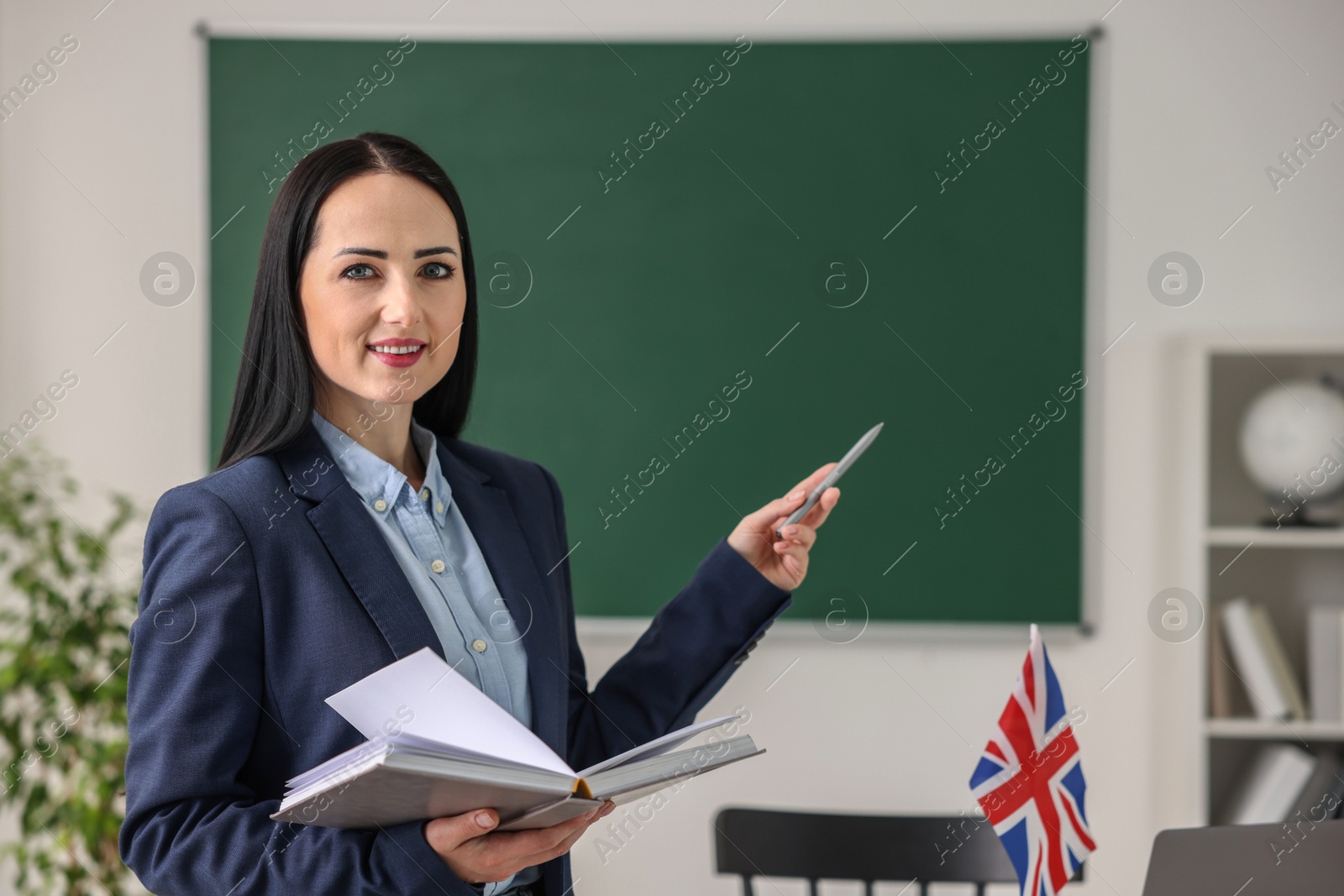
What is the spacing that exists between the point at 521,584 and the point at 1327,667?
83.1 inches

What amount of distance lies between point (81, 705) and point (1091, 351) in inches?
101

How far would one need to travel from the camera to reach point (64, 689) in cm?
228

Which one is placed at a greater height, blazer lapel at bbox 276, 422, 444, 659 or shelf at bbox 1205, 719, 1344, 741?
blazer lapel at bbox 276, 422, 444, 659

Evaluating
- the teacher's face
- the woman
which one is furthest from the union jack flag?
the teacher's face

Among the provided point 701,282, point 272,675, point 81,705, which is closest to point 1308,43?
point 701,282

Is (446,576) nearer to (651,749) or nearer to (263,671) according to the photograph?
(263,671)

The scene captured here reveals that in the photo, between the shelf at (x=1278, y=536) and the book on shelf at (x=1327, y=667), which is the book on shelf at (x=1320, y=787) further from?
the shelf at (x=1278, y=536)

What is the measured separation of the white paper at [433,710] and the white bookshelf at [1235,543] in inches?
79.4

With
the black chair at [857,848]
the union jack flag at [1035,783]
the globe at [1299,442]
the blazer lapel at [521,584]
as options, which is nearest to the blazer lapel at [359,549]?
the blazer lapel at [521,584]

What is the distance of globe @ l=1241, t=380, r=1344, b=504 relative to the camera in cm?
236

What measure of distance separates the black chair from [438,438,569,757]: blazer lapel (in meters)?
0.56

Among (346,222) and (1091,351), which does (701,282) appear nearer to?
(1091,351)

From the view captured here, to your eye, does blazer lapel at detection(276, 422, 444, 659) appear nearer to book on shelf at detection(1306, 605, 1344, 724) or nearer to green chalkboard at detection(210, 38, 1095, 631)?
green chalkboard at detection(210, 38, 1095, 631)

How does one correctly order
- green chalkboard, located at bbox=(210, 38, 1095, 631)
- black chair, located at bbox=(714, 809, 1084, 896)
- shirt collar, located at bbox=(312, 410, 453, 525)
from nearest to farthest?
shirt collar, located at bbox=(312, 410, 453, 525) < black chair, located at bbox=(714, 809, 1084, 896) < green chalkboard, located at bbox=(210, 38, 1095, 631)
